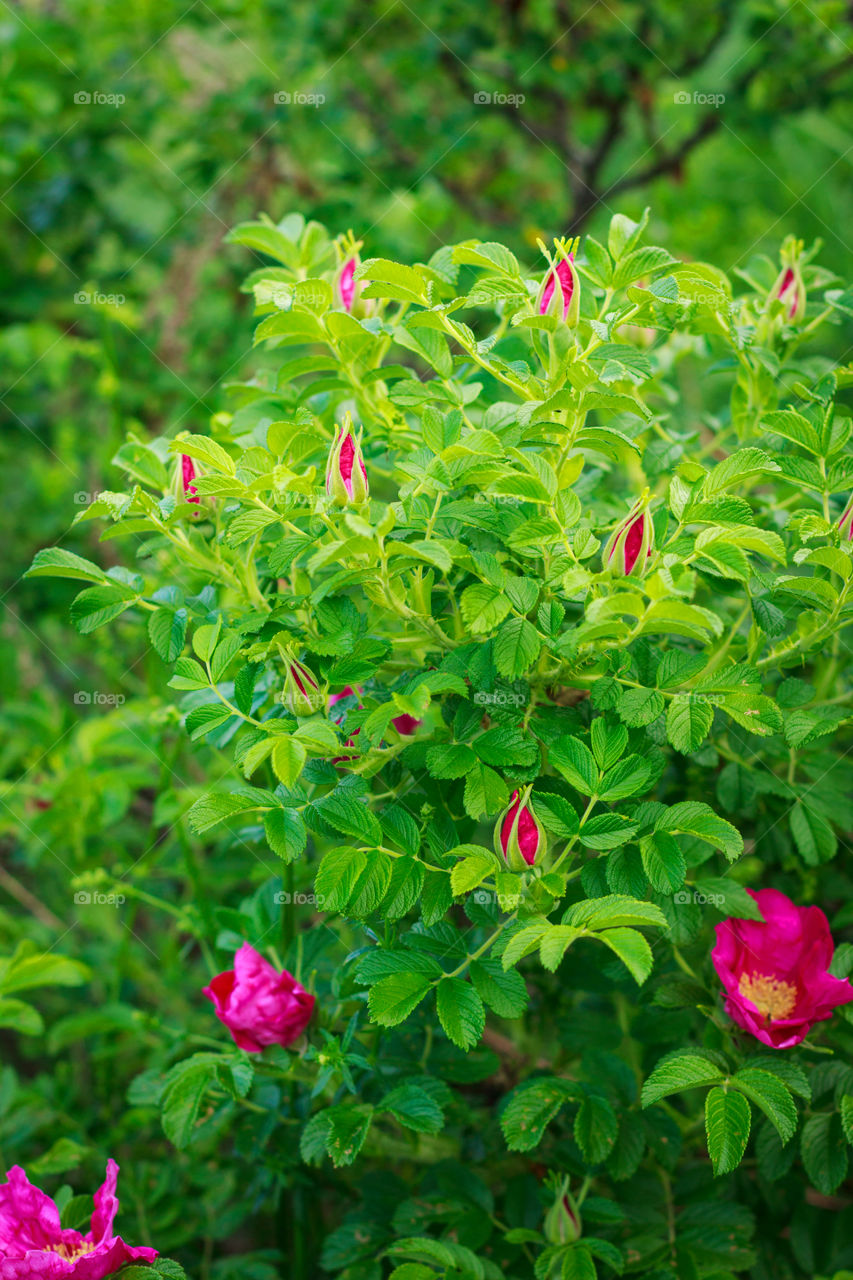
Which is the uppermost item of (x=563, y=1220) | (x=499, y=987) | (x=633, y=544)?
(x=633, y=544)

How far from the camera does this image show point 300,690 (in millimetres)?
801

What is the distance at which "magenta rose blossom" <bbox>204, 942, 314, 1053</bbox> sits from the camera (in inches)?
36.1

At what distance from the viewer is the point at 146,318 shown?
2.57 meters

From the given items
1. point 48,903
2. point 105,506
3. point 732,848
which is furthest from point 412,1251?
point 48,903

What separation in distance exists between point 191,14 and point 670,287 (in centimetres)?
215

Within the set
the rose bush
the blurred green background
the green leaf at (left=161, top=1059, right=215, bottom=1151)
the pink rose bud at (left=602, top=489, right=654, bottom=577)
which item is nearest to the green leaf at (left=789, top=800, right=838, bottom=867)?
the rose bush

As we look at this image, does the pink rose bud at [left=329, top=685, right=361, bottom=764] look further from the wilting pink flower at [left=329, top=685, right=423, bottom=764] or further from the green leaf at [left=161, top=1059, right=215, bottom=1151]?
the green leaf at [left=161, top=1059, right=215, bottom=1151]

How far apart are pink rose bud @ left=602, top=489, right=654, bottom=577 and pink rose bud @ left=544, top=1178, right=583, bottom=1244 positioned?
0.53m

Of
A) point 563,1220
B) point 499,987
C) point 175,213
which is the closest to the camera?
point 499,987

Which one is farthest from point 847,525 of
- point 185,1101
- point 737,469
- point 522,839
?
point 185,1101

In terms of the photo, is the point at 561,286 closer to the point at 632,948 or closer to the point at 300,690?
the point at 300,690

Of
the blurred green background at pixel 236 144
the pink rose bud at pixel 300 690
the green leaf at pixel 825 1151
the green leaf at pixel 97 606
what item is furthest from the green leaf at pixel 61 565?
the blurred green background at pixel 236 144

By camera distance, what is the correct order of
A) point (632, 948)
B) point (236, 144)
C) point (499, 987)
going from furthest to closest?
point (236, 144) < point (499, 987) < point (632, 948)

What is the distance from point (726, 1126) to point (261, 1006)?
15.3 inches
